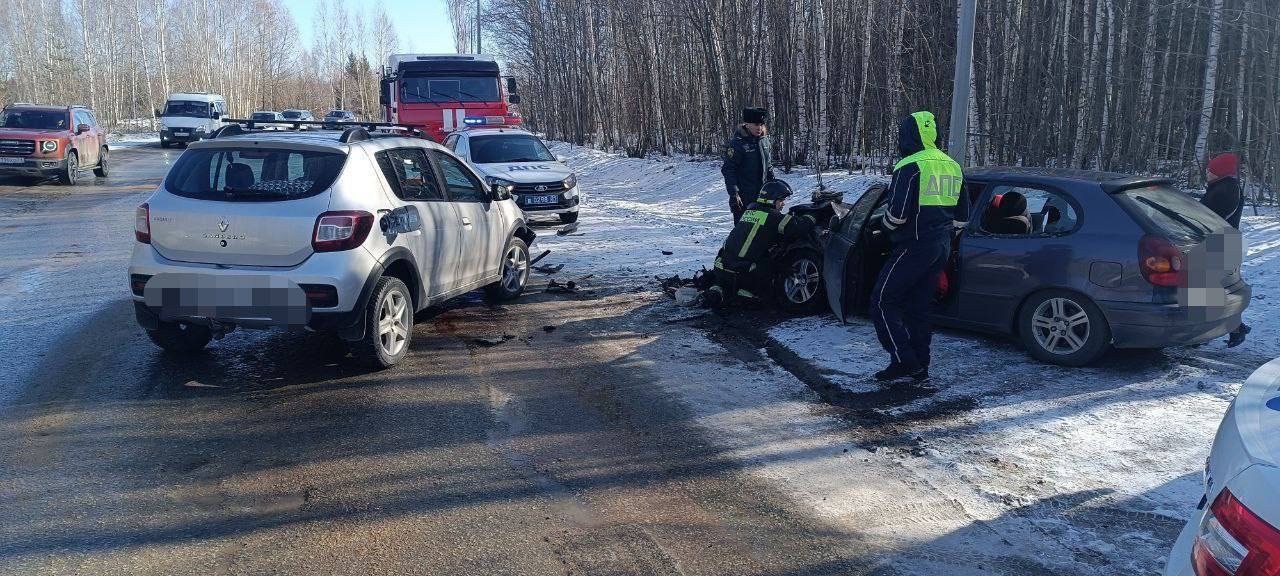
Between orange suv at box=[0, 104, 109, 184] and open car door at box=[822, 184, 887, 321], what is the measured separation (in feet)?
64.7

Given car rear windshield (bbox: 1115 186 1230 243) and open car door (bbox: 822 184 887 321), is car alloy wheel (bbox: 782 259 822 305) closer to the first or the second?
open car door (bbox: 822 184 887 321)

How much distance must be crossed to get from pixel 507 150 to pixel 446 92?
4.24 meters

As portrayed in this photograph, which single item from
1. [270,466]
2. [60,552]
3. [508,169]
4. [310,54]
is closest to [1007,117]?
[508,169]

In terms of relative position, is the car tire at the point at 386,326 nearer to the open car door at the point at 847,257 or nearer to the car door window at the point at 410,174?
the car door window at the point at 410,174

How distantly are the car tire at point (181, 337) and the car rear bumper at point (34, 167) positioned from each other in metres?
16.9

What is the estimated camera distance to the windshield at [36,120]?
2020 centimetres

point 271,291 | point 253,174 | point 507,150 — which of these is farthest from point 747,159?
point 507,150

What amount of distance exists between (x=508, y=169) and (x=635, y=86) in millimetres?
14752

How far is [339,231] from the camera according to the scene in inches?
227

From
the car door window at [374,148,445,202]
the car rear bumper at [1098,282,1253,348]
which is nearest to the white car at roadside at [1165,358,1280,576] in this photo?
the car rear bumper at [1098,282,1253,348]

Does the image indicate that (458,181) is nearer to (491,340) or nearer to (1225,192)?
(491,340)

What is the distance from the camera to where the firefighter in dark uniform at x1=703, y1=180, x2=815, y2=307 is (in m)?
8.04

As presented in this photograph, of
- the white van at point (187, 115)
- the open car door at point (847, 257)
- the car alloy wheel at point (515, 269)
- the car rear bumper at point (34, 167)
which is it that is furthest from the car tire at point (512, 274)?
the white van at point (187, 115)

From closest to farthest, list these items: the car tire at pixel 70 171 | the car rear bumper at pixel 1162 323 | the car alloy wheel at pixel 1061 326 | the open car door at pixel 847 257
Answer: the car rear bumper at pixel 1162 323 < the car alloy wheel at pixel 1061 326 < the open car door at pixel 847 257 < the car tire at pixel 70 171
